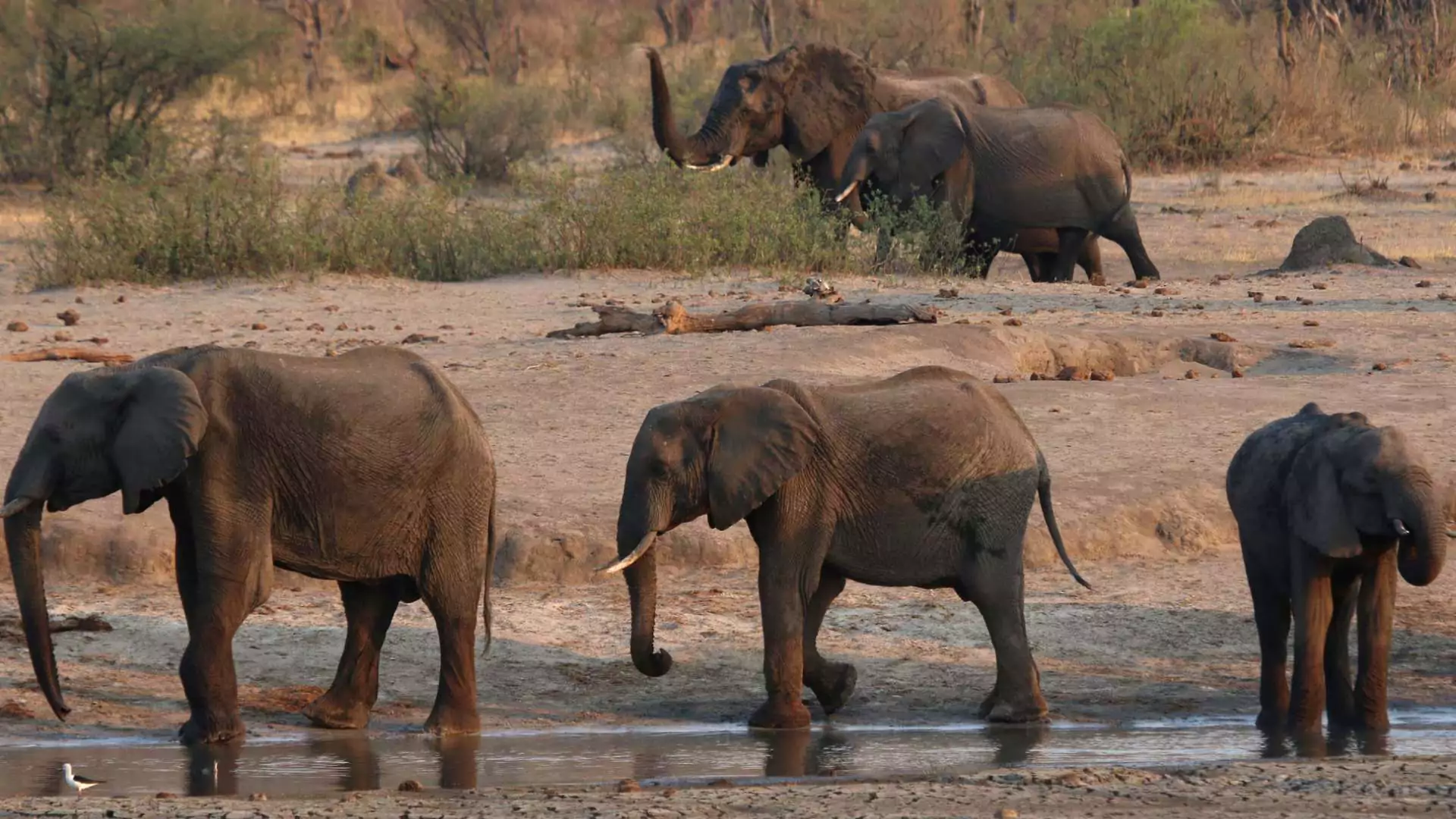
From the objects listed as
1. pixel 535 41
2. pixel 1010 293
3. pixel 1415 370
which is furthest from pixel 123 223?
pixel 535 41

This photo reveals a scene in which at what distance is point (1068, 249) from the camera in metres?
17.6

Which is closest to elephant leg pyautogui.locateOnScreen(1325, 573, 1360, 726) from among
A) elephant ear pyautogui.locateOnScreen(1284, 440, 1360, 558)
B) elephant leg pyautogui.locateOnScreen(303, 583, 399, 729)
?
elephant ear pyautogui.locateOnScreen(1284, 440, 1360, 558)

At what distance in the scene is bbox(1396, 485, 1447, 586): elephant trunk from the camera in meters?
6.77

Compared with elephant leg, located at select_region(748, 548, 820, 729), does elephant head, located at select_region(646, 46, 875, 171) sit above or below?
above

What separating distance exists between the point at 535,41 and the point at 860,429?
139ft

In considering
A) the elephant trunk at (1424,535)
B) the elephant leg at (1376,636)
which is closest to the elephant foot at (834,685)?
the elephant leg at (1376,636)

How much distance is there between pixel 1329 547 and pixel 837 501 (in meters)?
1.52

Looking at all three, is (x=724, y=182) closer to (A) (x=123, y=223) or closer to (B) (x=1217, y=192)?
(A) (x=123, y=223)

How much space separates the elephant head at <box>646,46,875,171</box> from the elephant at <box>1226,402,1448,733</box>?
37.0ft

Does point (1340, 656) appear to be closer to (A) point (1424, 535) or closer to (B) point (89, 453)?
(A) point (1424, 535)

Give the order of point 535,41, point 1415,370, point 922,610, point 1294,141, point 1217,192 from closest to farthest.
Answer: point 922,610
point 1415,370
point 1217,192
point 1294,141
point 535,41

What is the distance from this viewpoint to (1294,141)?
26.0 m

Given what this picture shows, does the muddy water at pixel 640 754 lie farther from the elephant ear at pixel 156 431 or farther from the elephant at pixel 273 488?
the elephant ear at pixel 156 431

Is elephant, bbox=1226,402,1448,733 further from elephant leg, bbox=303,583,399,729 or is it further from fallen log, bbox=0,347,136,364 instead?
fallen log, bbox=0,347,136,364
